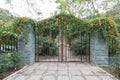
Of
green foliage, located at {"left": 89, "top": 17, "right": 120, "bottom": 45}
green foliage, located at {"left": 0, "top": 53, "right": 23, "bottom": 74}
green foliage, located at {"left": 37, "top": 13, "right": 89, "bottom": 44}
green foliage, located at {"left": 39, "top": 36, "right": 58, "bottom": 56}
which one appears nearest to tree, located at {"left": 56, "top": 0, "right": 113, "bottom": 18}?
green foliage, located at {"left": 39, "top": 36, "right": 58, "bottom": 56}

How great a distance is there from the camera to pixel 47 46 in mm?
11844

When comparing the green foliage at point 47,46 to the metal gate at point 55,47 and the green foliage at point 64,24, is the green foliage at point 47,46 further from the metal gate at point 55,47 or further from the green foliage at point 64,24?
the green foliage at point 64,24

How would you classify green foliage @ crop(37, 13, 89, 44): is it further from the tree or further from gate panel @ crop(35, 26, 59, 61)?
the tree

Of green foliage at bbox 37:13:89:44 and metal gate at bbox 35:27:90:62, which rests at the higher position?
green foliage at bbox 37:13:89:44

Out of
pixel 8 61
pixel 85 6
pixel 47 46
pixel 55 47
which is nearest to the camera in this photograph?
pixel 8 61

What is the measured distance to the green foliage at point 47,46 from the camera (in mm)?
11676

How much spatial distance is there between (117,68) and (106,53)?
86.9 inches

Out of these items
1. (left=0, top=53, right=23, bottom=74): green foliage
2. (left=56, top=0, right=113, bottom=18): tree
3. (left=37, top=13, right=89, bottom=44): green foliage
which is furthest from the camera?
(left=56, top=0, right=113, bottom=18): tree

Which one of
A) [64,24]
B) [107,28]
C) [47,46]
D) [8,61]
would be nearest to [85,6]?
[47,46]

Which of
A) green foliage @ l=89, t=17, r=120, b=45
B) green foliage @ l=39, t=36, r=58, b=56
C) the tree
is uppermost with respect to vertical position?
the tree

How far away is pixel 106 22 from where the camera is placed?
Result: 866cm

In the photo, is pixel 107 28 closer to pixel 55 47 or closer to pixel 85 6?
pixel 55 47

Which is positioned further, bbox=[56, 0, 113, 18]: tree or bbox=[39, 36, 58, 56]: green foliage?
bbox=[56, 0, 113, 18]: tree

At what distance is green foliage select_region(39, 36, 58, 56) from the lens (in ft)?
38.3
